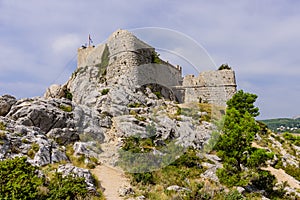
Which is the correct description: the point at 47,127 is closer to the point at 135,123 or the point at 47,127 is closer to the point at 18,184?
the point at 135,123

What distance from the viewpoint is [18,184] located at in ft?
29.8

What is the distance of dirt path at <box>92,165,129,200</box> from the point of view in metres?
12.1

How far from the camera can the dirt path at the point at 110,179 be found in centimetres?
1205

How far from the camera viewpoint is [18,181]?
9.24 meters

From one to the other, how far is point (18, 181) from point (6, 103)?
1029 centimetres

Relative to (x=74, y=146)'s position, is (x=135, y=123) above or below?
above

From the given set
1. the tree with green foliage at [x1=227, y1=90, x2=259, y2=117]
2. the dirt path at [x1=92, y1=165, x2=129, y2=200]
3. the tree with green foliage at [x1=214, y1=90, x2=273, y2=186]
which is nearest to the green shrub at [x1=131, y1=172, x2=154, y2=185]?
the dirt path at [x1=92, y1=165, x2=129, y2=200]

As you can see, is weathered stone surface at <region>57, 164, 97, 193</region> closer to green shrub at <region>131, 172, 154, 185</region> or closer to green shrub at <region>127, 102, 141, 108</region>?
green shrub at <region>131, 172, 154, 185</region>

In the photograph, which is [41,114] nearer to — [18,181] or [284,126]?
[18,181]

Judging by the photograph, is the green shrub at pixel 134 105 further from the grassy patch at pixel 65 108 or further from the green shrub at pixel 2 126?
the green shrub at pixel 2 126

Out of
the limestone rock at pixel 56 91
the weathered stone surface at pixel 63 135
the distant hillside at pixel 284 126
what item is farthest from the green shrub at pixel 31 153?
the distant hillside at pixel 284 126

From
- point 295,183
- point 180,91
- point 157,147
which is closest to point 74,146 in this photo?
point 157,147

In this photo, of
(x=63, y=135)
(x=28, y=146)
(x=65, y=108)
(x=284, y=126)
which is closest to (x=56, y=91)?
(x=65, y=108)

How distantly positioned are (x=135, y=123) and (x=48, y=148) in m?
7.47
